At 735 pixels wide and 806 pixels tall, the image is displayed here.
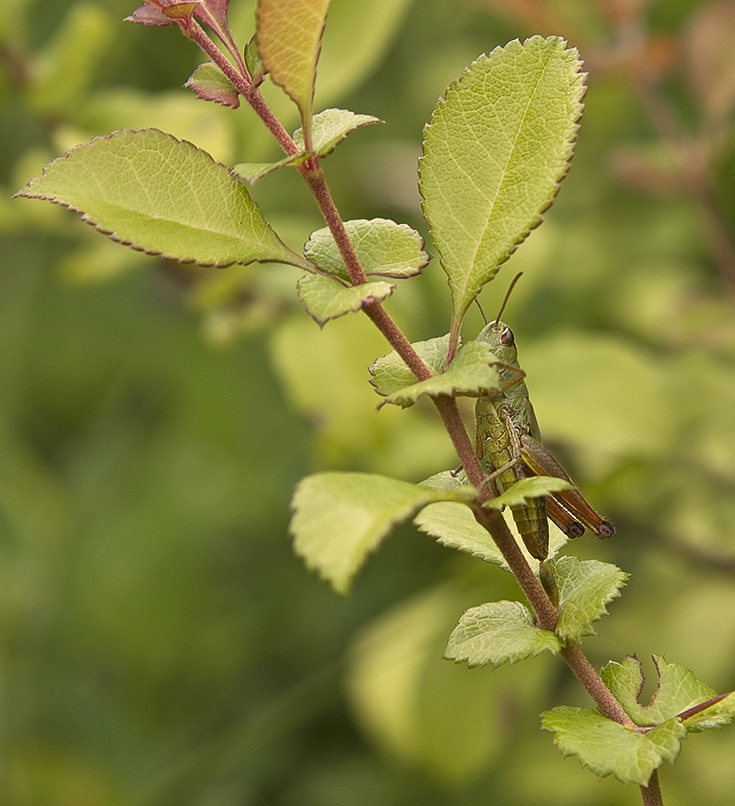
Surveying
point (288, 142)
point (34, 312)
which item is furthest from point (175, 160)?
point (34, 312)

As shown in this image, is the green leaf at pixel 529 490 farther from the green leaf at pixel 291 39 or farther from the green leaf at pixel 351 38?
the green leaf at pixel 351 38

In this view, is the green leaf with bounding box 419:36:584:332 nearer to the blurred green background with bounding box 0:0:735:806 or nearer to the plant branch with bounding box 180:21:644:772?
the plant branch with bounding box 180:21:644:772

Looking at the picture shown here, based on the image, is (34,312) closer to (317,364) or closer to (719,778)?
(317,364)

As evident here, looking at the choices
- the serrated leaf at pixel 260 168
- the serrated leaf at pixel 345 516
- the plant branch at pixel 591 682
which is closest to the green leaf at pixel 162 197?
the serrated leaf at pixel 260 168

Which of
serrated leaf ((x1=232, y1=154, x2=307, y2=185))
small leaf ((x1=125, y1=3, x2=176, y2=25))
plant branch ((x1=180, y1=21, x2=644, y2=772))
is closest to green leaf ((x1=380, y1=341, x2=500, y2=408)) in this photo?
plant branch ((x1=180, y1=21, x2=644, y2=772))

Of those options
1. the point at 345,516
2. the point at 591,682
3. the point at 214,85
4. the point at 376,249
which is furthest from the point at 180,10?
the point at 591,682
